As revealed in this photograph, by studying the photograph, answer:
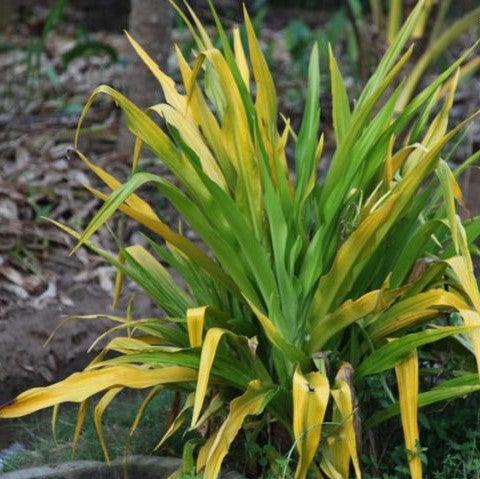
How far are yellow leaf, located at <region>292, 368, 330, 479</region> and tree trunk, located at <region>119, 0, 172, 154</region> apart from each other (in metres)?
3.80

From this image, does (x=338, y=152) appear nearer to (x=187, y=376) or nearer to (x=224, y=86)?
(x=224, y=86)

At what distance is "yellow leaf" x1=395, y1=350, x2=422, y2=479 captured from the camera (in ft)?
12.5

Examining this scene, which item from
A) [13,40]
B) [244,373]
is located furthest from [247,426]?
[13,40]

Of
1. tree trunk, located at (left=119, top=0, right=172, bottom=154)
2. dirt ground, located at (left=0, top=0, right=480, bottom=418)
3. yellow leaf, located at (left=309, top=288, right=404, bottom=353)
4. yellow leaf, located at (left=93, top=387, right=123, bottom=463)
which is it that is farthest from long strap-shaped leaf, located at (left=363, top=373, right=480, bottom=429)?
tree trunk, located at (left=119, top=0, right=172, bottom=154)

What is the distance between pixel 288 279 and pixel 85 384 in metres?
0.71

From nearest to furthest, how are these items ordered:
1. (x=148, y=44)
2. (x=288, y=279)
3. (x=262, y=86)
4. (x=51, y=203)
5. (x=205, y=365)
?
(x=205, y=365), (x=288, y=279), (x=262, y=86), (x=51, y=203), (x=148, y=44)

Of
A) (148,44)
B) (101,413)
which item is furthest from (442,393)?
(148,44)

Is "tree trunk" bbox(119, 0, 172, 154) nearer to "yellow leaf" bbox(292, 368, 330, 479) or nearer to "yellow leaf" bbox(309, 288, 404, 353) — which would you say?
"yellow leaf" bbox(309, 288, 404, 353)

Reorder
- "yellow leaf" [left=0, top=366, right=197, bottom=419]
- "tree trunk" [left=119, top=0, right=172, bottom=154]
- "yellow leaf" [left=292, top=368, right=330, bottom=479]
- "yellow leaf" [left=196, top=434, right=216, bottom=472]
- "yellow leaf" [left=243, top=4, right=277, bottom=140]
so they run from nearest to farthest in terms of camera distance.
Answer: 1. "yellow leaf" [left=292, top=368, right=330, bottom=479]
2. "yellow leaf" [left=0, top=366, right=197, bottom=419]
3. "yellow leaf" [left=196, top=434, right=216, bottom=472]
4. "yellow leaf" [left=243, top=4, right=277, bottom=140]
5. "tree trunk" [left=119, top=0, right=172, bottom=154]

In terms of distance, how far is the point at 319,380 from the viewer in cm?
382

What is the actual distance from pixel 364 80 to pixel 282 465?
4544mm

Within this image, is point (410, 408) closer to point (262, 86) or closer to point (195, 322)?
point (195, 322)

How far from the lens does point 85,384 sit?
12.8ft

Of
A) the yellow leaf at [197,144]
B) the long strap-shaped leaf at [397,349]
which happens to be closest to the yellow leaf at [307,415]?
the long strap-shaped leaf at [397,349]
